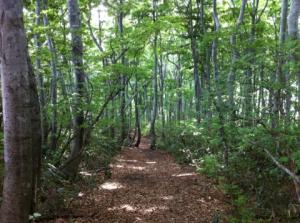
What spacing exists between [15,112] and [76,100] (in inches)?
171

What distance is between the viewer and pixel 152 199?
25.0 feet

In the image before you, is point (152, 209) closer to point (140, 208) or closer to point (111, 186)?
point (140, 208)

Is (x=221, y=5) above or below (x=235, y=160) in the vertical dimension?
above

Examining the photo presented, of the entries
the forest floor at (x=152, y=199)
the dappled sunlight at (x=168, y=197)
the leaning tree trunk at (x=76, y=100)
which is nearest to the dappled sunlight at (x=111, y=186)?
the forest floor at (x=152, y=199)

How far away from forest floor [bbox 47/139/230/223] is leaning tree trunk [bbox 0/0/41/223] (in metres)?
1.71

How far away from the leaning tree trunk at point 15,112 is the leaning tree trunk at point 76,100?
3.96 m

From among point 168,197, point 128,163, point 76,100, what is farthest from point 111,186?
point 128,163

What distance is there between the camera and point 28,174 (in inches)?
161

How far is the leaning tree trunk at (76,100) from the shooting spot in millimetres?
8273

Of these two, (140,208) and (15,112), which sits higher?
(15,112)

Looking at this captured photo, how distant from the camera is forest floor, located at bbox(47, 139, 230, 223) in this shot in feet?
20.7

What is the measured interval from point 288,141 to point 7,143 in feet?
15.8

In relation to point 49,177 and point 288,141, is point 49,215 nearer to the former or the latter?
point 49,177

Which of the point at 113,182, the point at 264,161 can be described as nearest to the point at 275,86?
the point at 264,161
